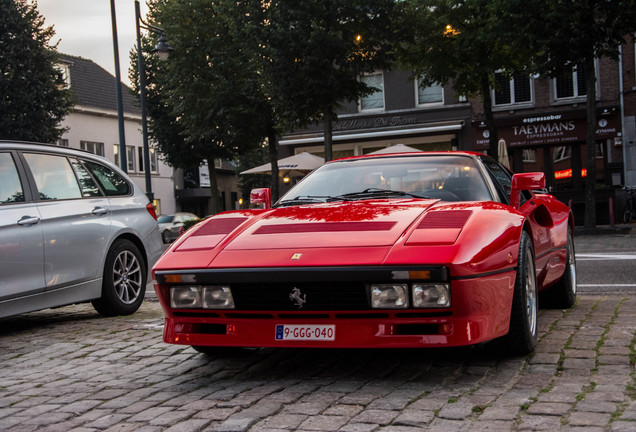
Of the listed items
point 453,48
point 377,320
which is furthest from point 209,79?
point 377,320

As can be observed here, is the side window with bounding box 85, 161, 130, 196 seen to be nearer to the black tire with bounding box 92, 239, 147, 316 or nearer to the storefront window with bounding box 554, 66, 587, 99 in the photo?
the black tire with bounding box 92, 239, 147, 316

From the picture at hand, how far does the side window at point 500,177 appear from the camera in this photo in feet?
17.4

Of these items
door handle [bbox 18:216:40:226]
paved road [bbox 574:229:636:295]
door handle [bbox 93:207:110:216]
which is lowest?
paved road [bbox 574:229:636:295]

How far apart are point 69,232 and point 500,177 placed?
3718mm

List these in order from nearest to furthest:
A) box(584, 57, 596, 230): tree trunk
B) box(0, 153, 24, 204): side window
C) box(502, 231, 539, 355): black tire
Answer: box(502, 231, 539, 355): black tire → box(0, 153, 24, 204): side window → box(584, 57, 596, 230): tree trunk

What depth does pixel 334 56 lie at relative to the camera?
21.8m

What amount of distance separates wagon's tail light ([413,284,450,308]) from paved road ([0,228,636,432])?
1.39 feet

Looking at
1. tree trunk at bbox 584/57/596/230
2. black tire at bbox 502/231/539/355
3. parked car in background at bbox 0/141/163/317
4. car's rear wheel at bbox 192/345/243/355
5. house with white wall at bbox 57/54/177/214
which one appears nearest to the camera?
black tire at bbox 502/231/539/355

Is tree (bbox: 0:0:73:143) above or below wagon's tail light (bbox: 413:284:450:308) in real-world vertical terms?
above

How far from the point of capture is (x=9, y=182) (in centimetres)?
655

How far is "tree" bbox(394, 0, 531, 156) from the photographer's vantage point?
75.4ft

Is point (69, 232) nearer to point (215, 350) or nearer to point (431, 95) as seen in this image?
point (215, 350)

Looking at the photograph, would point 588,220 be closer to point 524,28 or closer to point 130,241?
point 524,28

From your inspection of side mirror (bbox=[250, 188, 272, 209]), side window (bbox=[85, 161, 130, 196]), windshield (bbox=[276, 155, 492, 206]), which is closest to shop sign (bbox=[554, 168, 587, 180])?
side window (bbox=[85, 161, 130, 196])
